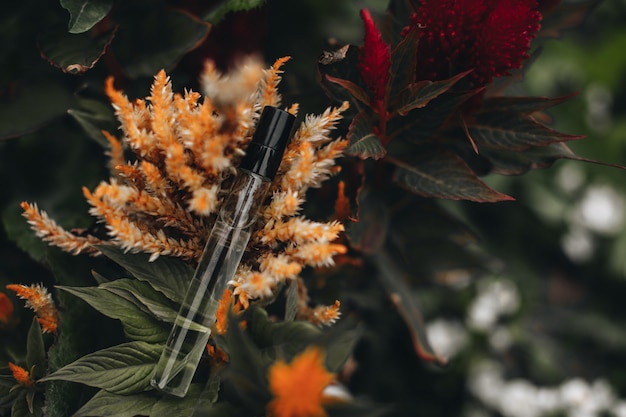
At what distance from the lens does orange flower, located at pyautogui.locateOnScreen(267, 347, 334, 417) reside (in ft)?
1.00

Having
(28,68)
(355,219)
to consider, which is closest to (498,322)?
(355,219)

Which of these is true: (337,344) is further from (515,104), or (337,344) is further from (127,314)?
(515,104)

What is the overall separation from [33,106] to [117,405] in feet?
1.11

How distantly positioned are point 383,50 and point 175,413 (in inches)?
12.6

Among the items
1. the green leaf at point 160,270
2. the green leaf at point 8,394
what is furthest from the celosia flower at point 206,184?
the green leaf at point 8,394

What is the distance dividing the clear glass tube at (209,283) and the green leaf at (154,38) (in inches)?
7.8

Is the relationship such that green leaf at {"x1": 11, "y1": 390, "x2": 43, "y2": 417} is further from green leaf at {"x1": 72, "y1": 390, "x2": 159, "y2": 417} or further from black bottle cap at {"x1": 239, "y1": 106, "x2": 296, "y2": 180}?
black bottle cap at {"x1": 239, "y1": 106, "x2": 296, "y2": 180}

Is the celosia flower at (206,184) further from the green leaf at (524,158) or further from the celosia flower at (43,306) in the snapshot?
the green leaf at (524,158)

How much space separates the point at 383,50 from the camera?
42cm

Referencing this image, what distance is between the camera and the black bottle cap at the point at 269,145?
37cm

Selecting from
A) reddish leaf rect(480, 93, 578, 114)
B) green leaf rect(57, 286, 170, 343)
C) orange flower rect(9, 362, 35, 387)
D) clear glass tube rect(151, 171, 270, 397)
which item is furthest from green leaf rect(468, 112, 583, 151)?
orange flower rect(9, 362, 35, 387)

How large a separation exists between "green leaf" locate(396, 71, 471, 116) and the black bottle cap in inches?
4.7

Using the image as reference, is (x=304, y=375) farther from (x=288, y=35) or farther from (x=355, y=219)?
(x=288, y=35)

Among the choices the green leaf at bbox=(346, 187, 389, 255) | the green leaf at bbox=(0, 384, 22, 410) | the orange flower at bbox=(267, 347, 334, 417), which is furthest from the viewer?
the green leaf at bbox=(346, 187, 389, 255)
